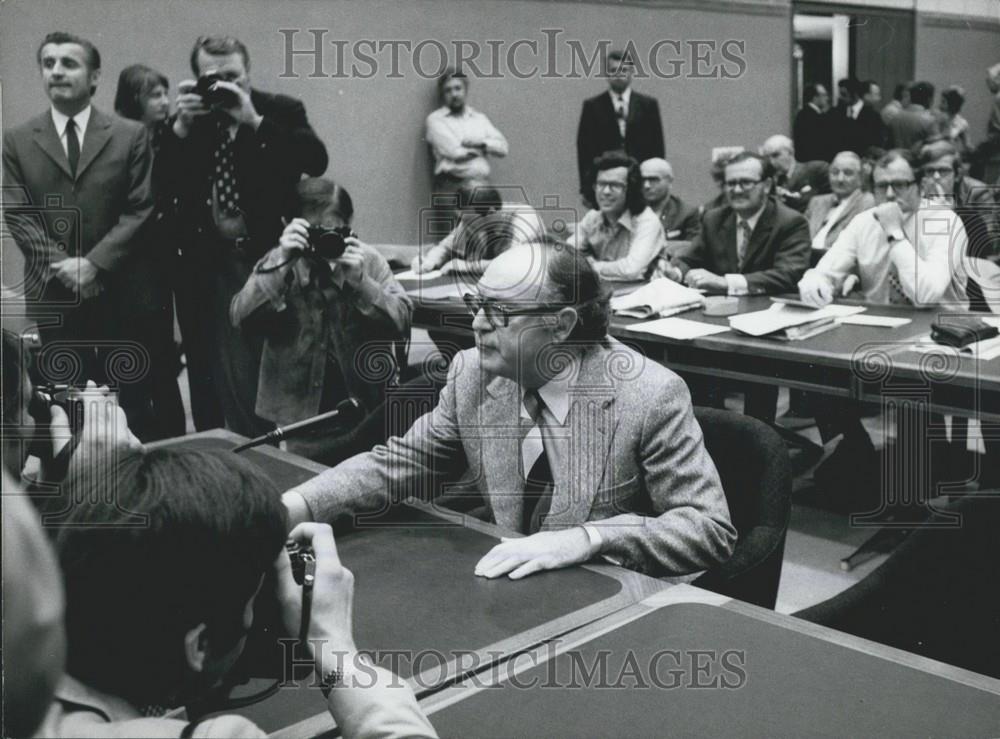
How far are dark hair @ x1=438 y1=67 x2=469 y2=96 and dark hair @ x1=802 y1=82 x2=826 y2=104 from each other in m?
3.43

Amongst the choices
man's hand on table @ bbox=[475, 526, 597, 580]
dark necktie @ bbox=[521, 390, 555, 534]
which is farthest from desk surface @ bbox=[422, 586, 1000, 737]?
dark necktie @ bbox=[521, 390, 555, 534]

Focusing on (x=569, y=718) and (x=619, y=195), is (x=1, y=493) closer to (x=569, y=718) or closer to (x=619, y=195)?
(x=569, y=718)

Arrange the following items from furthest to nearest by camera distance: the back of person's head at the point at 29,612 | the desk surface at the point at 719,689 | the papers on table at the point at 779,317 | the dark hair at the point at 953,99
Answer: the dark hair at the point at 953,99 < the papers on table at the point at 779,317 < the desk surface at the point at 719,689 < the back of person's head at the point at 29,612

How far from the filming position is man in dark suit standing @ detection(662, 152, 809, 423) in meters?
4.08

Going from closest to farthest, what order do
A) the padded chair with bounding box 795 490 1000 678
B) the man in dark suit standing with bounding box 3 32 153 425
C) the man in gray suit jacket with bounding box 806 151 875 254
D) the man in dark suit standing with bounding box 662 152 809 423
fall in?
the padded chair with bounding box 795 490 1000 678, the man in dark suit standing with bounding box 3 32 153 425, the man in dark suit standing with bounding box 662 152 809 423, the man in gray suit jacket with bounding box 806 151 875 254

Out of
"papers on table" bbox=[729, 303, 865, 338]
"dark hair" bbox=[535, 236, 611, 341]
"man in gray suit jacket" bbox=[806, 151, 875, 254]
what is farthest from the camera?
"man in gray suit jacket" bbox=[806, 151, 875, 254]

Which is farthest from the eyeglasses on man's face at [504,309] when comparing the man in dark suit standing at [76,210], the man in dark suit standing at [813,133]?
the man in dark suit standing at [813,133]

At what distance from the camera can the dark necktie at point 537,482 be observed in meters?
1.97

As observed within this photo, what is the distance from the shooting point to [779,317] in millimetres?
3318

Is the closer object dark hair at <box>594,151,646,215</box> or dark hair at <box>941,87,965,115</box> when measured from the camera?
dark hair at <box>594,151,646,215</box>

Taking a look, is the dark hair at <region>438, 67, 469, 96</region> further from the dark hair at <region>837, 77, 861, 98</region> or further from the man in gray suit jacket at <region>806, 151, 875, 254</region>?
the dark hair at <region>837, 77, 861, 98</region>

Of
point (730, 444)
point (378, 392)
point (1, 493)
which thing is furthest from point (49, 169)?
point (1, 493)

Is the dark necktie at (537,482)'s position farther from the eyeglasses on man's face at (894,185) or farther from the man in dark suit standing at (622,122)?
the man in dark suit standing at (622,122)

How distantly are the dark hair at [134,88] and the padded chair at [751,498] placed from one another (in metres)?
3.11
